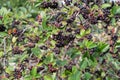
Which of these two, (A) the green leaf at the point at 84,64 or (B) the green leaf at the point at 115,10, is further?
(B) the green leaf at the point at 115,10

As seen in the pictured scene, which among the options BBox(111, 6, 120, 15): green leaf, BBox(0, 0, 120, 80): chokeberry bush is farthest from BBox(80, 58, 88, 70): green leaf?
BBox(111, 6, 120, 15): green leaf

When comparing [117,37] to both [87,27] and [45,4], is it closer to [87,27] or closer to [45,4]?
[87,27]

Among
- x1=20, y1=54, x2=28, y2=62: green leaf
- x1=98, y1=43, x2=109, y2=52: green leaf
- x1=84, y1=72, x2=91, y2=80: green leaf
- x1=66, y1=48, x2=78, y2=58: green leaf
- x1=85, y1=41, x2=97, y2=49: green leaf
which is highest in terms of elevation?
x1=85, y1=41, x2=97, y2=49: green leaf

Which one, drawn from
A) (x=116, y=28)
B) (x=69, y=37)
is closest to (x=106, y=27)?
(x=116, y=28)

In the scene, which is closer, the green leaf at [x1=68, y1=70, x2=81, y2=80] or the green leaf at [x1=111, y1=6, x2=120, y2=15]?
the green leaf at [x1=68, y1=70, x2=81, y2=80]

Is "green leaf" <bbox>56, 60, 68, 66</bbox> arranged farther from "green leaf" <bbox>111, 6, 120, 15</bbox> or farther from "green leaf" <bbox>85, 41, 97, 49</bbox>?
"green leaf" <bbox>111, 6, 120, 15</bbox>

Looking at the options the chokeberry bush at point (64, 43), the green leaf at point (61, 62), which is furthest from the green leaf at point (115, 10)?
the green leaf at point (61, 62)

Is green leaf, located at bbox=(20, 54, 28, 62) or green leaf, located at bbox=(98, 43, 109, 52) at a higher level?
green leaf, located at bbox=(98, 43, 109, 52)

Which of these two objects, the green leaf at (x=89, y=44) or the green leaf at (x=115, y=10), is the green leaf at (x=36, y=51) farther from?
the green leaf at (x=115, y=10)
